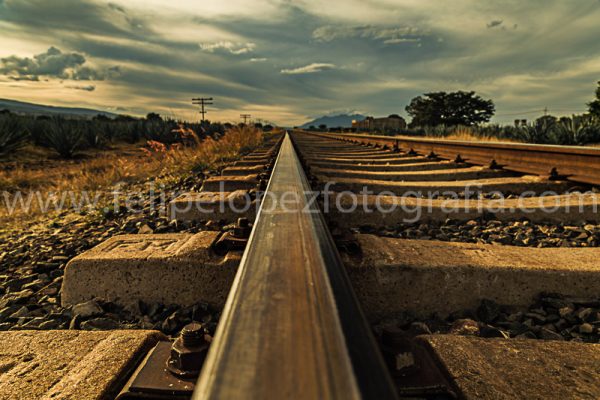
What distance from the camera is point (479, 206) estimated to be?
7.91 ft

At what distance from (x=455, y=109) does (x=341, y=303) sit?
6392 centimetres

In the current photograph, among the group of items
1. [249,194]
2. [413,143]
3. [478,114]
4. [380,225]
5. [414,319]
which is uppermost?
[478,114]

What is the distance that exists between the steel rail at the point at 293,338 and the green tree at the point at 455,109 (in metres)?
60.2

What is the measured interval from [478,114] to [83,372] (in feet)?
213

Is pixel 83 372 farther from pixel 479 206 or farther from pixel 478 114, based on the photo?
pixel 478 114

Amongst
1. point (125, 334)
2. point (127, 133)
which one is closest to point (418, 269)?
point (125, 334)

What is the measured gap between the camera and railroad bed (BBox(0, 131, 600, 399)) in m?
0.61

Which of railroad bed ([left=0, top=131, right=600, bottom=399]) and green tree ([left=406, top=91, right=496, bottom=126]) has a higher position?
green tree ([left=406, top=91, right=496, bottom=126])

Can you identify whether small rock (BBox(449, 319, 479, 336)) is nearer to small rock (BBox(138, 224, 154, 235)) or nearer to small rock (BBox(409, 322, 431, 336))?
small rock (BBox(409, 322, 431, 336))

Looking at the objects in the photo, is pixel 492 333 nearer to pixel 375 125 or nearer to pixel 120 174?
pixel 120 174

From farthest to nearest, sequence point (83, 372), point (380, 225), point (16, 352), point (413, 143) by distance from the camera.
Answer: point (413, 143)
point (380, 225)
point (16, 352)
point (83, 372)

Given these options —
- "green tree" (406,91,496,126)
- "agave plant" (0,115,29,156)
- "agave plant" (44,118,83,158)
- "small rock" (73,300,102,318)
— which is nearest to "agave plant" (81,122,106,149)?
"agave plant" (44,118,83,158)

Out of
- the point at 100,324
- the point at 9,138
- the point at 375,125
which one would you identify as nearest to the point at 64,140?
the point at 9,138

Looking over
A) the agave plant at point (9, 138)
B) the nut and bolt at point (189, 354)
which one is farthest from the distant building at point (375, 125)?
the nut and bolt at point (189, 354)
